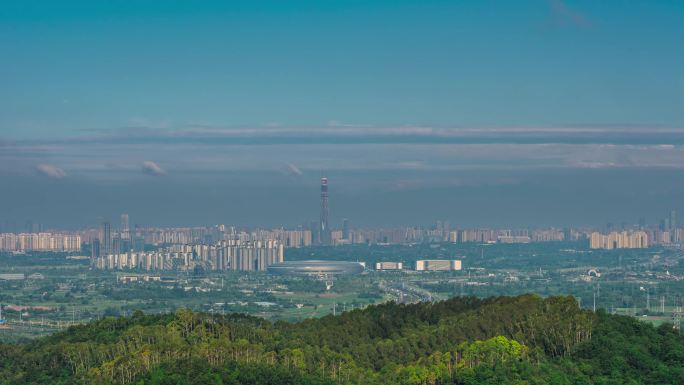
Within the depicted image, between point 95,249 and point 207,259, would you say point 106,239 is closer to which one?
point 95,249

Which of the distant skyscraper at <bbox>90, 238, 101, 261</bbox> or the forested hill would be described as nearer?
the forested hill

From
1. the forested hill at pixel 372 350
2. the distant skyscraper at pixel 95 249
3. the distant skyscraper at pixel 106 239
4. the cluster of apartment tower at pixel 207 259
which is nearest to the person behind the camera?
the forested hill at pixel 372 350

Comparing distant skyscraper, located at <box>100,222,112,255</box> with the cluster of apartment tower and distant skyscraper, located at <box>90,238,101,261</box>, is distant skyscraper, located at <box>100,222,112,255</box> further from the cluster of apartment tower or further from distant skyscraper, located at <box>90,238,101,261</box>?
the cluster of apartment tower

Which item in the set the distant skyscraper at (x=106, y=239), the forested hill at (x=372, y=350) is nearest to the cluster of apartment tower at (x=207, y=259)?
the distant skyscraper at (x=106, y=239)

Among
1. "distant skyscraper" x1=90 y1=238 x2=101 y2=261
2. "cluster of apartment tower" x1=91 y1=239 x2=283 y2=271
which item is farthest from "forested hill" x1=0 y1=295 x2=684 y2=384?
"distant skyscraper" x1=90 y1=238 x2=101 y2=261

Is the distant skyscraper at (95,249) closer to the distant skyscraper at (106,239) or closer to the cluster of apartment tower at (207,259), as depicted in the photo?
the distant skyscraper at (106,239)

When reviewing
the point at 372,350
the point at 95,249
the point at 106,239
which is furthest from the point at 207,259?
the point at 372,350

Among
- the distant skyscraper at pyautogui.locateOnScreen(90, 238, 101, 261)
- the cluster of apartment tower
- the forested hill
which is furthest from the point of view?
the distant skyscraper at pyautogui.locateOnScreen(90, 238, 101, 261)

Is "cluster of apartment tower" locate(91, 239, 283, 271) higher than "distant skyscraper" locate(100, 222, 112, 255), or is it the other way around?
"distant skyscraper" locate(100, 222, 112, 255)
